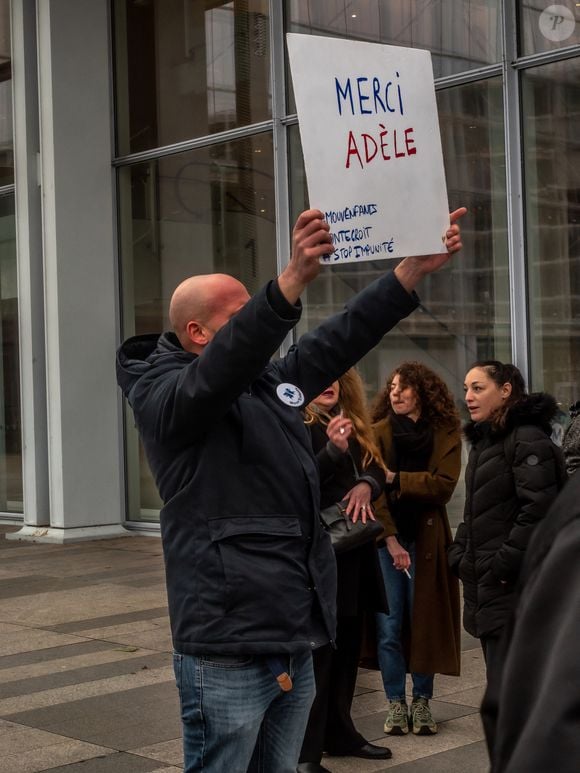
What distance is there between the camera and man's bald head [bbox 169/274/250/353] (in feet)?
11.1

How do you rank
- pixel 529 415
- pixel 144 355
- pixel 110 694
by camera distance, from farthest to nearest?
pixel 110 694, pixel 529 415, pixel 144 355

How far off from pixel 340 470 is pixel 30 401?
30.9ft

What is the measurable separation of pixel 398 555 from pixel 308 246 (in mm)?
3120

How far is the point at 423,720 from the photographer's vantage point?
593 cm

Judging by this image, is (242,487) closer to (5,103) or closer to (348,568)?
(348,568)

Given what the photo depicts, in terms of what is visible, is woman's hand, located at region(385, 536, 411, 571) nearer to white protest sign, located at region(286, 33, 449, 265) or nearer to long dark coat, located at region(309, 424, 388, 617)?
long dark coat, located at region(309, 424, 388, 617)

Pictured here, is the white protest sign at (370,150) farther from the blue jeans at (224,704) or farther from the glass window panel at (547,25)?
the glass window panel at (547,25)

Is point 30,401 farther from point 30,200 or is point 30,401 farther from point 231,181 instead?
point 231,181

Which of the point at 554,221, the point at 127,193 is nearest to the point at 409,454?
the point at 554,221

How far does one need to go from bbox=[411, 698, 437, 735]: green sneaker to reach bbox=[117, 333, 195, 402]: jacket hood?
3.04 meters

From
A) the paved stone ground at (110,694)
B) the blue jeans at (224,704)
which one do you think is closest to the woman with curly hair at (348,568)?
the paved stone ground at (110,694)

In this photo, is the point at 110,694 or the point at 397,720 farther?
the point at 110,694

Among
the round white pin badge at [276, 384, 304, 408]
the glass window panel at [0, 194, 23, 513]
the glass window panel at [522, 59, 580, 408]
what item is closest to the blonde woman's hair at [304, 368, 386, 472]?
the round white pin badge at [276, 384, 304, 408]

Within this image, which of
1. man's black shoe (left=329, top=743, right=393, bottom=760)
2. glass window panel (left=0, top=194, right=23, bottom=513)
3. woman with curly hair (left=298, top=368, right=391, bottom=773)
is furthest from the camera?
glass window panel (left=0, top=194, right=23, bottom=513)
